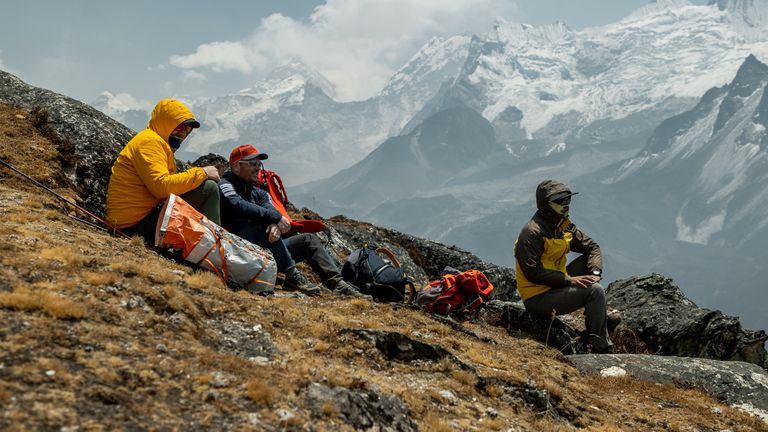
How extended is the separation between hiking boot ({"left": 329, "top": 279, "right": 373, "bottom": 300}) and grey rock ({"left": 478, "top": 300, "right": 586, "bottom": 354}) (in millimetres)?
3270

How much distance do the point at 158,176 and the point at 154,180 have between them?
4.2 inches

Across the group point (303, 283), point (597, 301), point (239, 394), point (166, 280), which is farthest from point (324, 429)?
point (597, 301)

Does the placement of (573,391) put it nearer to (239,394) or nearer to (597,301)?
(597,301)

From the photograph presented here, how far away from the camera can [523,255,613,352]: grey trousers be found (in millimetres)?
13477

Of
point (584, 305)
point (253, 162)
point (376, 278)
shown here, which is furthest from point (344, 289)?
point (584, 305)

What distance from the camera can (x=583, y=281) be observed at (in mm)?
13586

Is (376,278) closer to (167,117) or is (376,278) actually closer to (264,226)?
(264,226)

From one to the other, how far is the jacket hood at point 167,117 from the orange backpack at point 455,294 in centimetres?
642

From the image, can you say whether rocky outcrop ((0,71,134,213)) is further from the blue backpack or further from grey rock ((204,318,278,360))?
grey rock ((204,318,278,360))

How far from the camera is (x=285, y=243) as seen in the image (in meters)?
13.8

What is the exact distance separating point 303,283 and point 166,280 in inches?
161

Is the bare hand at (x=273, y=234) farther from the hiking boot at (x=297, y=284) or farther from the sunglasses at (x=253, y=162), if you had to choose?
the sunglasses at (x=253, y=162)

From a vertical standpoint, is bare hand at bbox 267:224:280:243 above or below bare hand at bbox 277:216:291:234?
below

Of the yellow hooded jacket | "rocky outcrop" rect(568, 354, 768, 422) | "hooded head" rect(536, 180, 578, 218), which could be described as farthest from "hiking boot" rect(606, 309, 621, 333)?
the yellow hooded jacket
